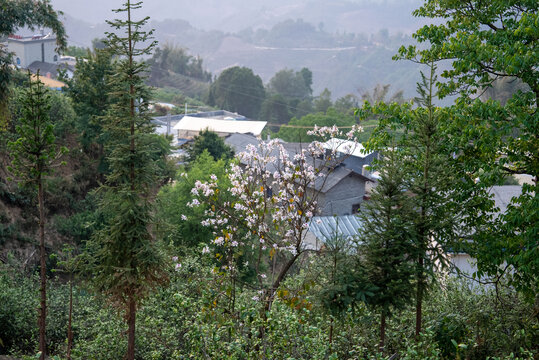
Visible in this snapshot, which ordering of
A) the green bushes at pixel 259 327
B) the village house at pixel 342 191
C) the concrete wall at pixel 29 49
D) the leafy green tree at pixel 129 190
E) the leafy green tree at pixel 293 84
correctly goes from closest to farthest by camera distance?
the green bushes at pixel 259 327 → the leafy green tree at pixel 129 190 → the village house at pixel 342 191 → the concrete wall at pixel 29 49 → the leafy green tree at pixel 293 84

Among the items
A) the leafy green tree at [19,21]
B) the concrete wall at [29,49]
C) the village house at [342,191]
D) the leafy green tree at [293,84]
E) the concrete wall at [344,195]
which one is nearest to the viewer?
the leafy green tree at [19,21]

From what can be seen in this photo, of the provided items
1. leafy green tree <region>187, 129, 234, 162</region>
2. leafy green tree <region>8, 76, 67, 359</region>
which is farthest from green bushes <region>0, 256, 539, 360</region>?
leafy green tree <region>187, 129, 234, 162</region>

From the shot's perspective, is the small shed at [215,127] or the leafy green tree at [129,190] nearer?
the leafy green tree at [129,190]

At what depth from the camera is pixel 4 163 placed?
23.3 metres

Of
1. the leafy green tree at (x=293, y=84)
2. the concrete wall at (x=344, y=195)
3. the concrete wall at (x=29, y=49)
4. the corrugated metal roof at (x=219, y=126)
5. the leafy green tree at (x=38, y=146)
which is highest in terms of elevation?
the concrete wall at (x=29, y=49)

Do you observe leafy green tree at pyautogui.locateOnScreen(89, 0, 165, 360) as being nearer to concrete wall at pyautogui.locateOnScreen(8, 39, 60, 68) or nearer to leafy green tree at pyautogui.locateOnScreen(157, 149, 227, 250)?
leafy green tree at pyautogui.locateOnScreen(157, 149, 227, 250)

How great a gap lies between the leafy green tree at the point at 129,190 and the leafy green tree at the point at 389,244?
12.8 feet

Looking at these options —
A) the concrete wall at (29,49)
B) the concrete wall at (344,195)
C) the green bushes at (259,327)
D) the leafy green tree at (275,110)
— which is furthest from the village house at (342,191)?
the concrete wall at (29,49)

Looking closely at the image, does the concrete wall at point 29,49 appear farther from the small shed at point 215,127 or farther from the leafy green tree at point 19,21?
the leafy green tree at point 19,21

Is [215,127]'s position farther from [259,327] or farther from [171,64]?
[171,64]

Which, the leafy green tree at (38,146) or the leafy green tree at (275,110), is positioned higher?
the leafy green tree at (38,146)

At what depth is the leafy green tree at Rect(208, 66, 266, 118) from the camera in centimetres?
8781

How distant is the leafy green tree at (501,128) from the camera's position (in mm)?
9039

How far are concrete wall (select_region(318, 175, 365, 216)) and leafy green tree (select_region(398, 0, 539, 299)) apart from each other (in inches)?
864
